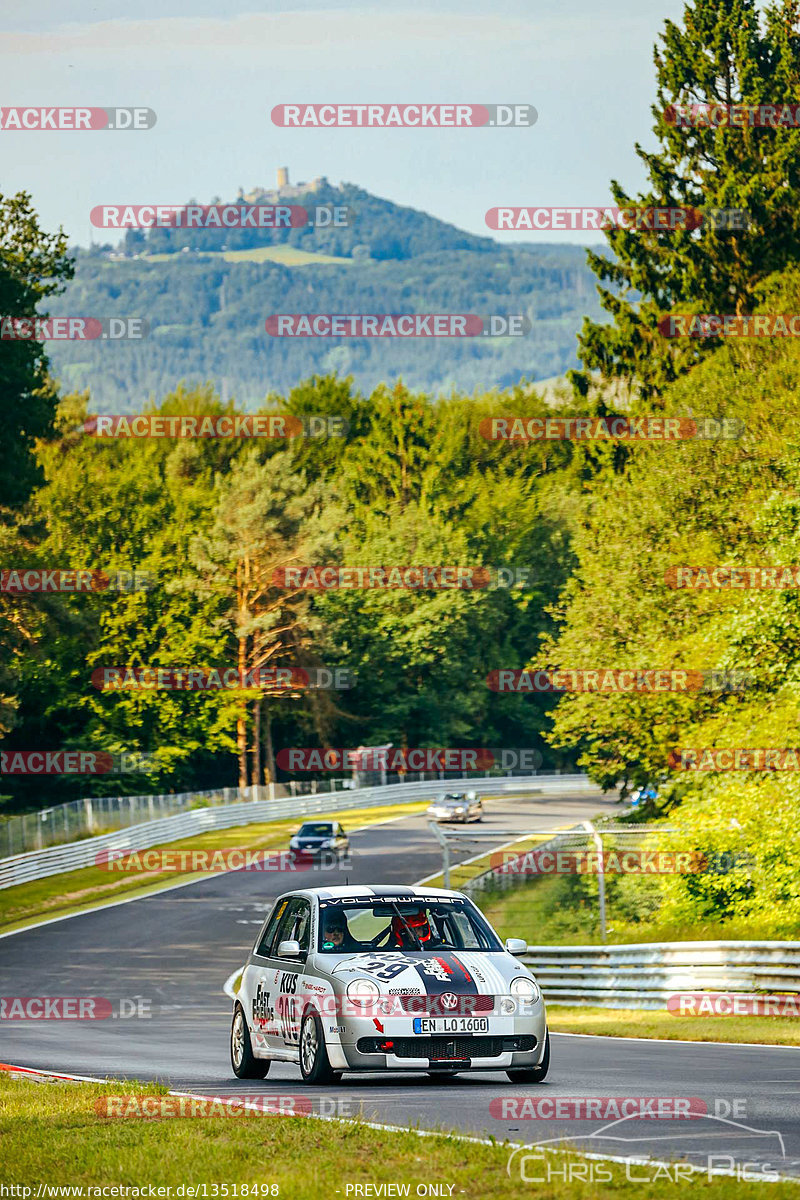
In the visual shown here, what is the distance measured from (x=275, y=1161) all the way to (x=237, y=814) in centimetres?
5616

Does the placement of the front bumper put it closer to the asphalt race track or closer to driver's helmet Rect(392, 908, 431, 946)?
the asphalt race track

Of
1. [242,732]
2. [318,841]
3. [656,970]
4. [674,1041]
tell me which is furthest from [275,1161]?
[242,732]

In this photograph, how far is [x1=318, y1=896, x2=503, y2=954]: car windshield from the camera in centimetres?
1270

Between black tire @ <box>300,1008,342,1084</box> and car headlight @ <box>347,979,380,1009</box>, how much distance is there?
351 millimetres

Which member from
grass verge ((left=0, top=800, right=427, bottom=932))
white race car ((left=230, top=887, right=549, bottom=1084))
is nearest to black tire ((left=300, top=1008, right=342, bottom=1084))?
white race car ((left=230, top=887, right=549, bottom=1084))

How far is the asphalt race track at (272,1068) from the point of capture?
9430 mm

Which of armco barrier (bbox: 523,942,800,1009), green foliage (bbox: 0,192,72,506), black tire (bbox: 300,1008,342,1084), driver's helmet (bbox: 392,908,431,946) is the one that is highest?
green foliage (bbox: 0,192,72,506)

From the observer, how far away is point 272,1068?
48.7 feet

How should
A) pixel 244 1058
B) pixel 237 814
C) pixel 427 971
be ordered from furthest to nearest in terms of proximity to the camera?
1. pixel 237 814
2. pixel 244 1058
3. pixel 427 971

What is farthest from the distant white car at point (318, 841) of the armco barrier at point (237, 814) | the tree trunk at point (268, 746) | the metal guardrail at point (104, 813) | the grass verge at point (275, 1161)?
the grass verge at point (275, 1161)

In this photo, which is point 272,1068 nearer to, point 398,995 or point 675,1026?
point 398,995

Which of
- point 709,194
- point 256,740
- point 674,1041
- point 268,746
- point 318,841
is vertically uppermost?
point 709,194

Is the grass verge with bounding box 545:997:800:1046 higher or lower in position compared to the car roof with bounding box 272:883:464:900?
lower

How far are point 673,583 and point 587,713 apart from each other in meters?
3.74
